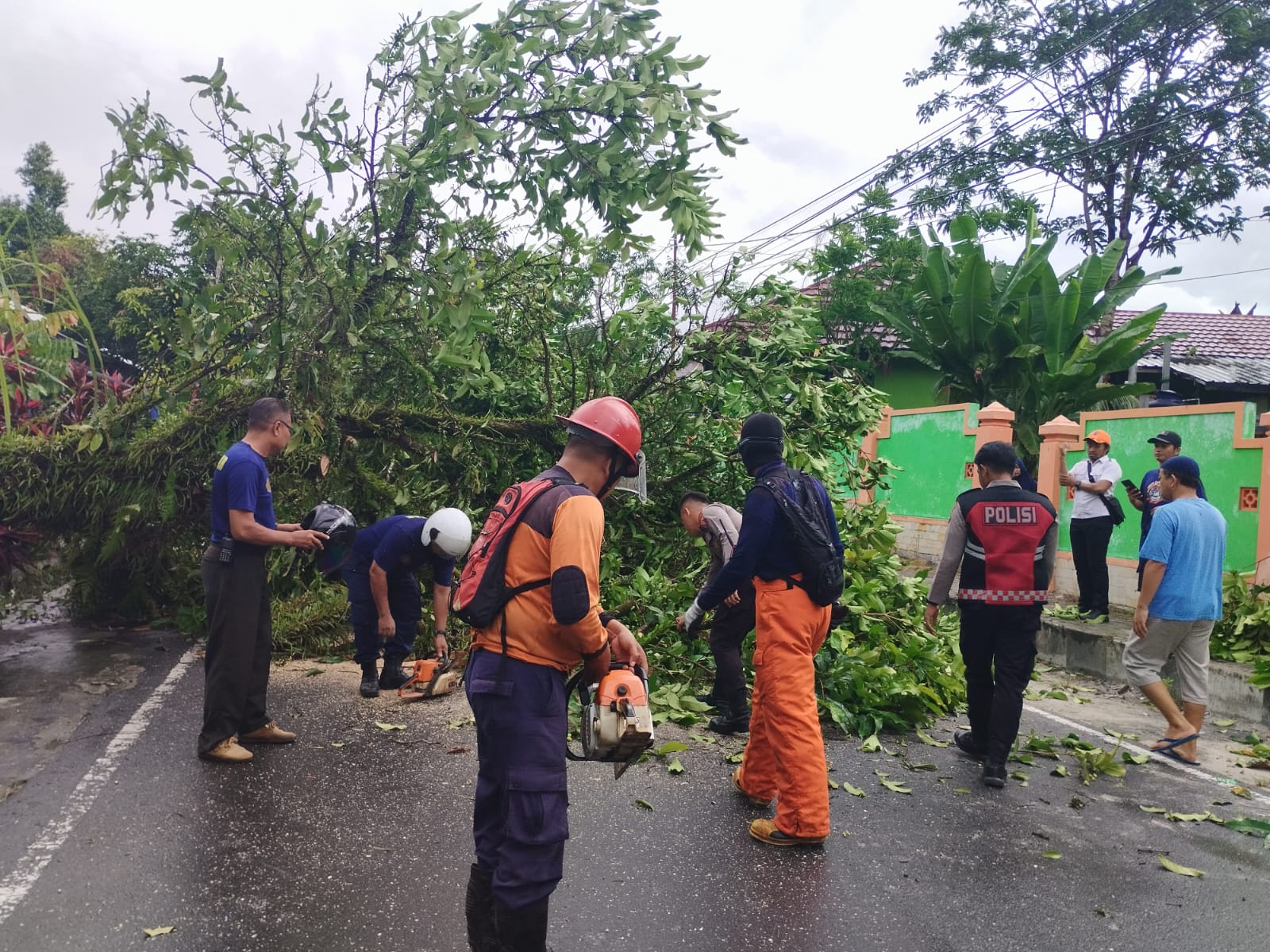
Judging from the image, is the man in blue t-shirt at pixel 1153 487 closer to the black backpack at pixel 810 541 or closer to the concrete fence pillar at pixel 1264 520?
the concrete fence pillar at pixel 1264 520

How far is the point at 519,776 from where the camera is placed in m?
3.00

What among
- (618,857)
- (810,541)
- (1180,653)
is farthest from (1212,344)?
(618,857)

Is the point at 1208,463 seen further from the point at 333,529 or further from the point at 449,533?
the point at 333,529

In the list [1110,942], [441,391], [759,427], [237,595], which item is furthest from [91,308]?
[1110,942]

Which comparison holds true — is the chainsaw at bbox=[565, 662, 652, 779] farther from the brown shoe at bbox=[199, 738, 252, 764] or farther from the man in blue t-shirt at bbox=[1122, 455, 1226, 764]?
the man in blue t-shirt at bbox=[1122, 455, 1226, 764]

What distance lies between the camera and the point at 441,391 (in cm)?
828

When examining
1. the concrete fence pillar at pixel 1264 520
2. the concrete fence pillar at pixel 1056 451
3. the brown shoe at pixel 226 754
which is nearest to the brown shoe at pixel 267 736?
the brown shoe at pixel 226 754

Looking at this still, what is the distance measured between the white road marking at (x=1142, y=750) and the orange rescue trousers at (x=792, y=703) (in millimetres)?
2669

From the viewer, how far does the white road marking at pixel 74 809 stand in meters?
3.73

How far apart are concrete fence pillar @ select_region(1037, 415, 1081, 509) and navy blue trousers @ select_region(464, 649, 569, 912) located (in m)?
10.0

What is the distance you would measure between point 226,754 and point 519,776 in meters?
2.97

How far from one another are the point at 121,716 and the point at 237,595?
5.13 ft

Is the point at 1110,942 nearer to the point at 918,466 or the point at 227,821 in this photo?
the point at 227,821

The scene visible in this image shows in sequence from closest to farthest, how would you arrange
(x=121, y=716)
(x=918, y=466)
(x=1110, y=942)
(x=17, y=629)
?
(x=1110, y=942) < (x=121, y=716) < (x=17, y=629) < (x=918, y=466)
